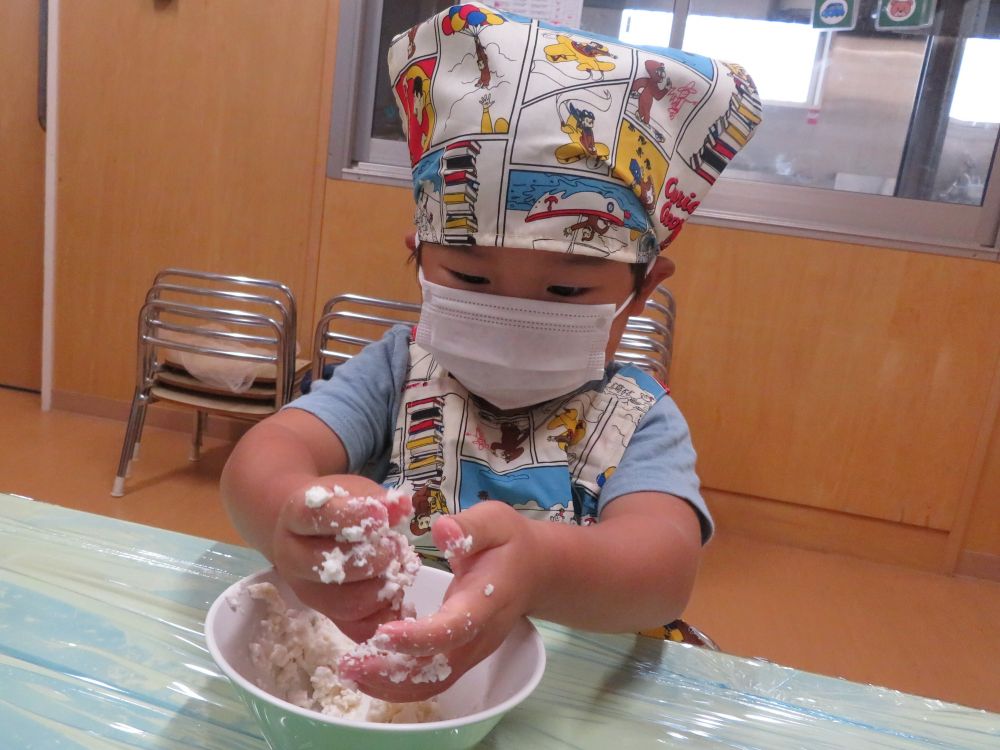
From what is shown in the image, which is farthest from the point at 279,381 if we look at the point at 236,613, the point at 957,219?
the point at 957,219

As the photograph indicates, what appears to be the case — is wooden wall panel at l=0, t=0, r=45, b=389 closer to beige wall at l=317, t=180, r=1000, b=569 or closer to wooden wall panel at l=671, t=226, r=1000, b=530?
beige wall at l=317, t=180, r=1000, b=569

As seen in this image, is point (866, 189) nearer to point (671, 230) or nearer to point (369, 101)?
point (369, 101)

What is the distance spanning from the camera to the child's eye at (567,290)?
73 cm

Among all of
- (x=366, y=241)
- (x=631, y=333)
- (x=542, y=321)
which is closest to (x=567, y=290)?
(x=542, y=321)

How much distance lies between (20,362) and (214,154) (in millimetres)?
1145

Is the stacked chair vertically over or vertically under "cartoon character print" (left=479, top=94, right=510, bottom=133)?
under

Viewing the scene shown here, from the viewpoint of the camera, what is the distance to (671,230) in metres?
0.77

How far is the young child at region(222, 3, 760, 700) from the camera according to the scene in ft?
2.13

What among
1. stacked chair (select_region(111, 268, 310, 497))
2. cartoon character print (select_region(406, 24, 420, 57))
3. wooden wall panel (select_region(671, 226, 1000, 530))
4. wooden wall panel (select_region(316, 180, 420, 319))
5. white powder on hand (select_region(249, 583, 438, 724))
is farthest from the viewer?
wooden wall panel (select_region(316, 180, 420, 319))

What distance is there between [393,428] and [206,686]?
1.25 feet

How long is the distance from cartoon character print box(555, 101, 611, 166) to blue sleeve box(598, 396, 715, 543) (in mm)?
286

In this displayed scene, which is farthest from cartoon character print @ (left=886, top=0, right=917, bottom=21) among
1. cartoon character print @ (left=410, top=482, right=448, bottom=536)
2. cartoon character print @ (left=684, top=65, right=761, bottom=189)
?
cartoon character print @ (left=410, top=482, right=448, bottom=536)

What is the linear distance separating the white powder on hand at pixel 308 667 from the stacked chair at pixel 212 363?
1490 mm

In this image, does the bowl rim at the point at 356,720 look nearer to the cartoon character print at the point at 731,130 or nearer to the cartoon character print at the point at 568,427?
the cartoon character print at the point at 568,427
